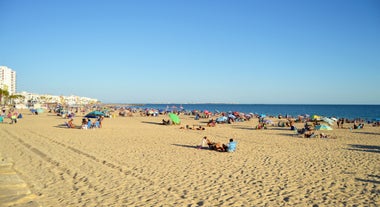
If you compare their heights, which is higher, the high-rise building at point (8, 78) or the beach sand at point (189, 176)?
the high-rise building at point (8, 78)

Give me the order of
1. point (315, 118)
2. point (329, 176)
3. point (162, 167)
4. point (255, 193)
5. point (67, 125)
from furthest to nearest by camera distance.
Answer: point (315, 118) < point (67, 125) < point (162, 167) < point (329, 176) < point (255, 193)

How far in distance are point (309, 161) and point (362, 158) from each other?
90.4 inches

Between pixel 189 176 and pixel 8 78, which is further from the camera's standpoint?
pixel 8 78

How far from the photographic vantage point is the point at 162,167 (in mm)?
8234

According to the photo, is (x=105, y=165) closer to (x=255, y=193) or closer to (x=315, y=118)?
(x=255, y=193)

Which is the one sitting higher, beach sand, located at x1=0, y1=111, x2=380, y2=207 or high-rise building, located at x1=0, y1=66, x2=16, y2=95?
high-rise building, located at x1=0, y1=66, x2=16, y2=95

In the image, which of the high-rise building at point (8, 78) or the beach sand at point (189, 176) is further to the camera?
the high-rise building at point (8, 78)

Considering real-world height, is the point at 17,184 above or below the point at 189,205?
above

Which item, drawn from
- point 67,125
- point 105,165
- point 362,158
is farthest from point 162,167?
point 67,125

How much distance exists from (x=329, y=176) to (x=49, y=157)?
864 centimetres

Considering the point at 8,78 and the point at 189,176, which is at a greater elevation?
the point at 8,78

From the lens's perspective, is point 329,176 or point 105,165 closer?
point 329,176

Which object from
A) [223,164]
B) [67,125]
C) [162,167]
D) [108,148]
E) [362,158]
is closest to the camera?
[162,167]

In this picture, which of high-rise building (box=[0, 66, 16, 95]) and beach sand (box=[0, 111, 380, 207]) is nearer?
beach sand (box=[0, 111, 380, 207])
